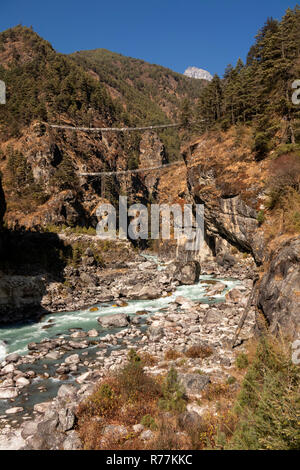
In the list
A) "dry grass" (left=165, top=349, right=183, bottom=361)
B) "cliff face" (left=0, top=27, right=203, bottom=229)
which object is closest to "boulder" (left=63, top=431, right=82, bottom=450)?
"dry grass" (left=165, top=349, right=183, bottom=361)

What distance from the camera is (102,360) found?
1374cm

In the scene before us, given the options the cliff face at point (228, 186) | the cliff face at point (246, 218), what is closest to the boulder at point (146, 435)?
the cliff face at point (246, 218)

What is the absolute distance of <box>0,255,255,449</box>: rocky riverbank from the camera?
777cm

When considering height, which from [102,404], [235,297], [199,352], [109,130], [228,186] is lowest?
[235,297]

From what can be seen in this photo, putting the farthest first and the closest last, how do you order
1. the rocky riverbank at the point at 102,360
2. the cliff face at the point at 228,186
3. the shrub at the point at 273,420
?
the cliff face at the point at 228,186 < the rocky riverbank at the point at 102,360 < the shrub at the point at 273,420

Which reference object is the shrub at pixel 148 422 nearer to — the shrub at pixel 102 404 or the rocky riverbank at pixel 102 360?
the shrub at pixel 102 404

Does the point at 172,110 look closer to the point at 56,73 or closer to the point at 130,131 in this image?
the point at 130,131

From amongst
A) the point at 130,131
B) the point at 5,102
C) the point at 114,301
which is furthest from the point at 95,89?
the point at 114,301

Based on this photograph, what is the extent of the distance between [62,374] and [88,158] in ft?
221

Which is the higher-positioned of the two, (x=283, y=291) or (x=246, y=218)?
(x=246, y=218)

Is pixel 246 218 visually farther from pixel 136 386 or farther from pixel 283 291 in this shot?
pixel 136 386

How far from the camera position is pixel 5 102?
222ft

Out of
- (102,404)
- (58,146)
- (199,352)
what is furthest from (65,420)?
(58,146)

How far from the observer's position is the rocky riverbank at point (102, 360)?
306 inches
